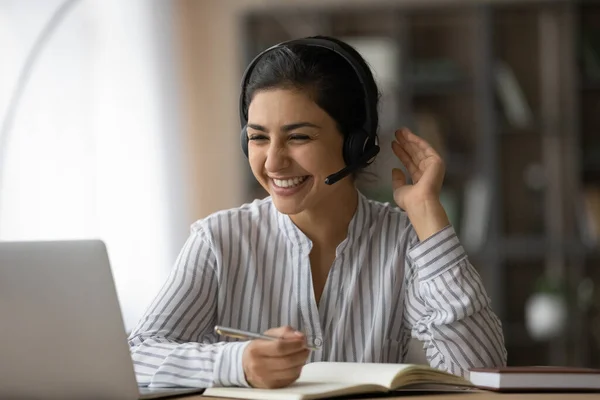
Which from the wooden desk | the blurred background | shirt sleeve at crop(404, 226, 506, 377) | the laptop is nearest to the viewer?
the laptop

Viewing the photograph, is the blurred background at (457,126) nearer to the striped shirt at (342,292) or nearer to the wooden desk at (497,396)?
the striped shirt at (342,292)

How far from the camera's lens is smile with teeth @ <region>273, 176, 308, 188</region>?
1.84 metres

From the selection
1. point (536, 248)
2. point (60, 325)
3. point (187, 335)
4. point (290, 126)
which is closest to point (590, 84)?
point (536, 248)

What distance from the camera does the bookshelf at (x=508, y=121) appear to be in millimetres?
4746

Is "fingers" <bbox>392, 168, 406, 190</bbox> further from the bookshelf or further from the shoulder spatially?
the bookshelf

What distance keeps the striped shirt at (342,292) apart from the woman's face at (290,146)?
0.38 feet

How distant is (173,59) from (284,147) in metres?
3.15

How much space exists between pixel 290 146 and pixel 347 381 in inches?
19.5

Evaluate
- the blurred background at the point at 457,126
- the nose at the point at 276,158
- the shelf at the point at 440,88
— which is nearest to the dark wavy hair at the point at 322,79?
the nose at the point at 276,158

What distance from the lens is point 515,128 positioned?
479 centimetres

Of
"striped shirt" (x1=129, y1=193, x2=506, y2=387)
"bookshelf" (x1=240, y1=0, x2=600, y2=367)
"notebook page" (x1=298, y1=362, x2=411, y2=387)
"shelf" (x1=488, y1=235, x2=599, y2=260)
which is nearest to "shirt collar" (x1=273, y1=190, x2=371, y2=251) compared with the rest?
"striped shirt" (x1=129, y1=193, x2=506, y2=387)

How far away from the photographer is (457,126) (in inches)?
194

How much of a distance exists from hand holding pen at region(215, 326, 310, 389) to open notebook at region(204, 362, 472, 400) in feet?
0.05

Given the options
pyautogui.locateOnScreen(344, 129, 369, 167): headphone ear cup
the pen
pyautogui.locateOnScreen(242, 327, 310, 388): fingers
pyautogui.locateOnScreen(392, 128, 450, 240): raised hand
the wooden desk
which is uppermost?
pyautogui.locateOnScreen(344, 129, 369, 167): headphone ear cup
